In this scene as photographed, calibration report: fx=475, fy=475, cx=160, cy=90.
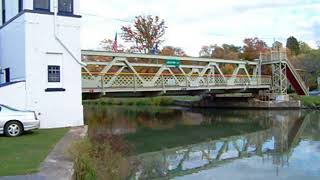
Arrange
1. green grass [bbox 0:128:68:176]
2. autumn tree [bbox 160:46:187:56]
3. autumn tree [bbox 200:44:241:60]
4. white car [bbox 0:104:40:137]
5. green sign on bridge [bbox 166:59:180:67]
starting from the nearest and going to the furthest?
green grass [bbox 0:128:68:176]
white car [bbox 0:104:40:137]
green sign on bridge [bbox 166:59:180:67]
autumn tree [bbox 160:46:187:56]
autumn tree [bbox 200:44:241:60]

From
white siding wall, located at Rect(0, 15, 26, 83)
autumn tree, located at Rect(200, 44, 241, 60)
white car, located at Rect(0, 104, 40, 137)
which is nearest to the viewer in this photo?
white car, located at Rect(0, 104, 40, 137)

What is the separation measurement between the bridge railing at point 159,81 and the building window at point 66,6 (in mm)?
8054

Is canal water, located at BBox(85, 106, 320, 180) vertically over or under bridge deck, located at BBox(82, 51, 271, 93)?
under

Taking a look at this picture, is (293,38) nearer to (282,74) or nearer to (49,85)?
(282,74)

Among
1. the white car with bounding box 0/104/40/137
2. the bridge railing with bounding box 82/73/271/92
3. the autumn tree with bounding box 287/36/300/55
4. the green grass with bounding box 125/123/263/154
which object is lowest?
the green grass with bounding box 125/123/263/154

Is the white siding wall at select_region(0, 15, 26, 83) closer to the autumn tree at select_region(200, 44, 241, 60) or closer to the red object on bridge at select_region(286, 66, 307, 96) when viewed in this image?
the red object on bridge at select_region(286, 66, 307, 96)

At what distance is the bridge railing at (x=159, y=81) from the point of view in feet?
102

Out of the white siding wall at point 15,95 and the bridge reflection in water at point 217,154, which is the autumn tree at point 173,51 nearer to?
the bridge reflection in water at point 217,154

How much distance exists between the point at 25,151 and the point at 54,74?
31.0 feet

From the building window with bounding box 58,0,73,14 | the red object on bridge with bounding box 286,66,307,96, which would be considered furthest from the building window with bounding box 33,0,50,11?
the red object on bridge with bounding box 286,66,307,96

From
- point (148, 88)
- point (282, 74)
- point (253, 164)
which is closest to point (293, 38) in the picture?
point (282, 74)

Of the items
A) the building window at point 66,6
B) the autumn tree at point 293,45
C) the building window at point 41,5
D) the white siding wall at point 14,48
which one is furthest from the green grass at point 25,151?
the autumn tree at point 293,45

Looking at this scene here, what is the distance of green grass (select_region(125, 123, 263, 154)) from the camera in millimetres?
23078

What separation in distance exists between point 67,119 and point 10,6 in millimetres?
6528
